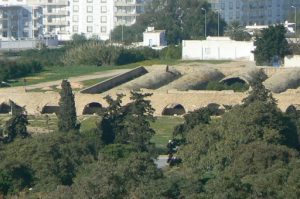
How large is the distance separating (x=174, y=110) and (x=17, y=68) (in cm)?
1464

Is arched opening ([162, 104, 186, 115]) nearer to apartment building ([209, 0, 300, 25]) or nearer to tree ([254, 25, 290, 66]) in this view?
tree ([254, 25, 290, 66])

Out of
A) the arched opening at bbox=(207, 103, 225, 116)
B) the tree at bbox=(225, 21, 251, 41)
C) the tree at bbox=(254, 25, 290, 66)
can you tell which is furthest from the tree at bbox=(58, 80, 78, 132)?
the tree at bbox=(225, 21, 251, 41)

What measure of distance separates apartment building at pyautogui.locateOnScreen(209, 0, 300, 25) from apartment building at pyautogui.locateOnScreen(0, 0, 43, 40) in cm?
1308

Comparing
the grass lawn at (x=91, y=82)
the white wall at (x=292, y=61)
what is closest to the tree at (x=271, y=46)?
the white wall at (x=292, y=61)

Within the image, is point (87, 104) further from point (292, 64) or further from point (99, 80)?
point (292, 64)

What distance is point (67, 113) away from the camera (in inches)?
2319

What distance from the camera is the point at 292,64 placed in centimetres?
8644

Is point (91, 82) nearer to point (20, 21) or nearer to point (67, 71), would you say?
point (67, 71)

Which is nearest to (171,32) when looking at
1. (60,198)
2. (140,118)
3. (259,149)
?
(140,118)

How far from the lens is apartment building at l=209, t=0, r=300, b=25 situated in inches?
4801

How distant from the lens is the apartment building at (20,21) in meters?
121

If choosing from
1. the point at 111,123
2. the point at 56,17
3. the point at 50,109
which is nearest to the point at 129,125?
the point at 111,123

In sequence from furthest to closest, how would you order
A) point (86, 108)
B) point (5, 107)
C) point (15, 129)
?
point (5, 107), point (86, 108), point (15, 129)

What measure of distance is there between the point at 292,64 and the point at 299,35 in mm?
18498
